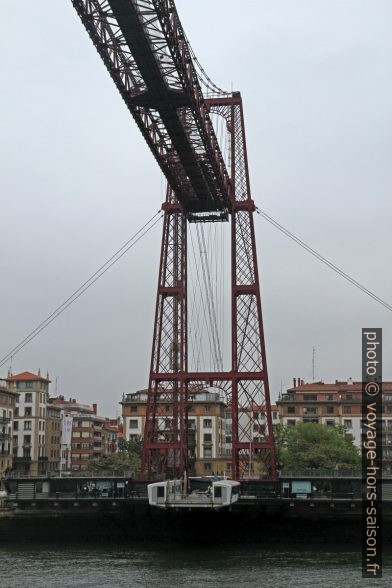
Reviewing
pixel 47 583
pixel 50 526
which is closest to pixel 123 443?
pixel 50 526

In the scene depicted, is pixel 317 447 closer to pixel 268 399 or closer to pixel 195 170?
pixel 268 399

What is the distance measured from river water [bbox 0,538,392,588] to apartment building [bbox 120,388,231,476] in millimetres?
42878

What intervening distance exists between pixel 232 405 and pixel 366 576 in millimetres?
14062

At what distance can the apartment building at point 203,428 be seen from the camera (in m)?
79.6

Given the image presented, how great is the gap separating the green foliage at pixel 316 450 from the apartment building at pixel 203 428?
40.8 feet

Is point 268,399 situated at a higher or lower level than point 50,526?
higher

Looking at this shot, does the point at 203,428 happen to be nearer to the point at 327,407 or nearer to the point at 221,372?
the point at 327,407

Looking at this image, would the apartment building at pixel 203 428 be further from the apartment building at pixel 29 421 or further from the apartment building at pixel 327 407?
the apartment building at pixel 29 421

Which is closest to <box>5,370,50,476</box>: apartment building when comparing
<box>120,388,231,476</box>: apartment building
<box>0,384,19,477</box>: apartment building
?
<box>0,384,19,477</box>: apartment building

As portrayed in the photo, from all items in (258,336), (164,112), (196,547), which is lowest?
(196,547)

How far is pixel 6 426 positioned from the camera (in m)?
74.4

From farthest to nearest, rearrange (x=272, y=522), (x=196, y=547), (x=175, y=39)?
(x=272, y=522), (x=196, y=547), (x=175, y=39)

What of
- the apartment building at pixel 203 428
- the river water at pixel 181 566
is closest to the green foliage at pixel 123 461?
the apartment building at pixel 203 428

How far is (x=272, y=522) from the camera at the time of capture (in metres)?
38.2
